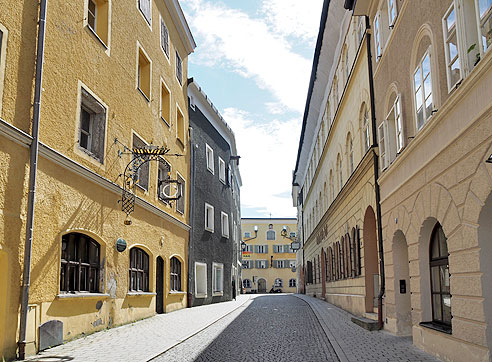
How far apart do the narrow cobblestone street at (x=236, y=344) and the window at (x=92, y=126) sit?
4.64 metres

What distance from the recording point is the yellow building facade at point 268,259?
273ft

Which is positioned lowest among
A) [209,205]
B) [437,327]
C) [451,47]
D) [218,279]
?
[437,327]

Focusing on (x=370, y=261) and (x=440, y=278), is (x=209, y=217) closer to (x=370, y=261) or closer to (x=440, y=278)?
(x=370, y=261)

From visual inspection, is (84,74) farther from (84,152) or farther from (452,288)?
A: (452,288)

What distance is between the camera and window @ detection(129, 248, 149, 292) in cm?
1723

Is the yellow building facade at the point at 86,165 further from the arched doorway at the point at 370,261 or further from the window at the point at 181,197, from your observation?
the arched doorway at the point at 370,261

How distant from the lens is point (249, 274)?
83.6 meters

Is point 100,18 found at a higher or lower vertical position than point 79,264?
higher

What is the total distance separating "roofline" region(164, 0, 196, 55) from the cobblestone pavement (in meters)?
12.8

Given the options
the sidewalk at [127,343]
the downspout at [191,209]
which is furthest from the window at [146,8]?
the sidewalk at [127,343]

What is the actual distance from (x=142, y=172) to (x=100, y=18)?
17.8 feet

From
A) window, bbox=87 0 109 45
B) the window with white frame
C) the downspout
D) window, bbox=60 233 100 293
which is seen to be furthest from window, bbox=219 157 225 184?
window, bbox=60 233 100 293

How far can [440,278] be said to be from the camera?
10141 mm

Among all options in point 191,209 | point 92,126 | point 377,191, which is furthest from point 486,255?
point 191,209
